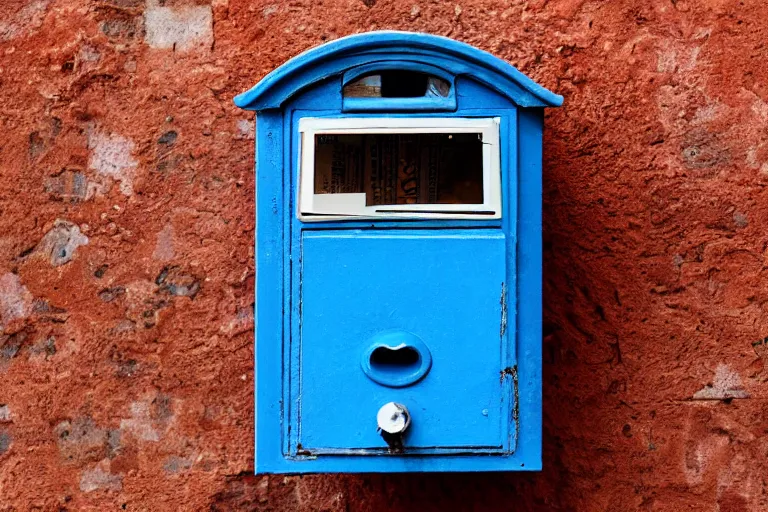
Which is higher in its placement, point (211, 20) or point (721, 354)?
point (211, 20)

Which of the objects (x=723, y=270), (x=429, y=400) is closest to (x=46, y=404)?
(x=429, y=400)

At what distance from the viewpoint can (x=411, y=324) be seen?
163cm

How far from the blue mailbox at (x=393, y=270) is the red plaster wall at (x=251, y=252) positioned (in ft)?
1.34

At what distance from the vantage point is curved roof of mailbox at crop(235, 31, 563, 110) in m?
1.63

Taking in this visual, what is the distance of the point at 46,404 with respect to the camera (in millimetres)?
2053

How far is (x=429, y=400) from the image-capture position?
64.4 inches

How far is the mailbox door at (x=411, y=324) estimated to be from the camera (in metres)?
1.63

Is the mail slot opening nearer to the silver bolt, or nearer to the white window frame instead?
the white window frame

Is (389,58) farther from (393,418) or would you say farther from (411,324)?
(393,418)

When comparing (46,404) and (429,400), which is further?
(46,404)

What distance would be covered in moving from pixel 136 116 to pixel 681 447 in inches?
67.1

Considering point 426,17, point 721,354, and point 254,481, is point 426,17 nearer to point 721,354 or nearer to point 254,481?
point 721,354

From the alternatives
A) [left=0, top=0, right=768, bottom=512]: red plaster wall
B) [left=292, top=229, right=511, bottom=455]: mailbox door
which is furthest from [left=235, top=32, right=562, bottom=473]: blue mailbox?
[left=0, top=0, right=768, bottom=512]: red plaster wall

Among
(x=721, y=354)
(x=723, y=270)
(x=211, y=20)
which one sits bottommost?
(x=721, y=354)
